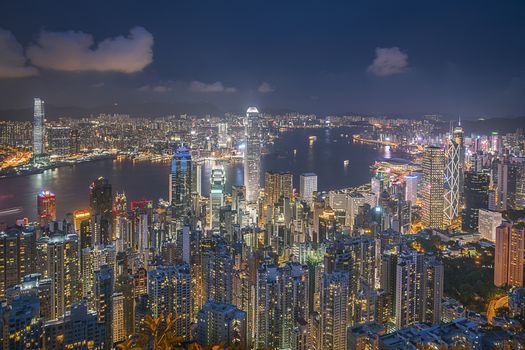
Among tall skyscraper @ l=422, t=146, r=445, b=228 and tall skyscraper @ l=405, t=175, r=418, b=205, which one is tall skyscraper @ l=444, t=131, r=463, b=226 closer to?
tall skyscraper @ l=422, t=146, r=445, b=228

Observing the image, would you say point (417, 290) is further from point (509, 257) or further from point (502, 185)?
point (502, 185)

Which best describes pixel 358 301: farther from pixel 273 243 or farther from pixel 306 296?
pixel 273 243

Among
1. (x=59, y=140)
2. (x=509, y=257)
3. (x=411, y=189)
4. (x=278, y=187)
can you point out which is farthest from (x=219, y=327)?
(x=59, y=140)

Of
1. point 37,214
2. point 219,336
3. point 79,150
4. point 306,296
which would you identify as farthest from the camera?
point 79,150

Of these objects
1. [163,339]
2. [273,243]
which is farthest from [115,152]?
[163,339]

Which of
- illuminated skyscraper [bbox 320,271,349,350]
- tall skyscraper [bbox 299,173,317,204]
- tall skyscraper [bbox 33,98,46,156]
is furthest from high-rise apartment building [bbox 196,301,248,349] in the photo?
tall skyscraper [bbox 299,173,317,204]
